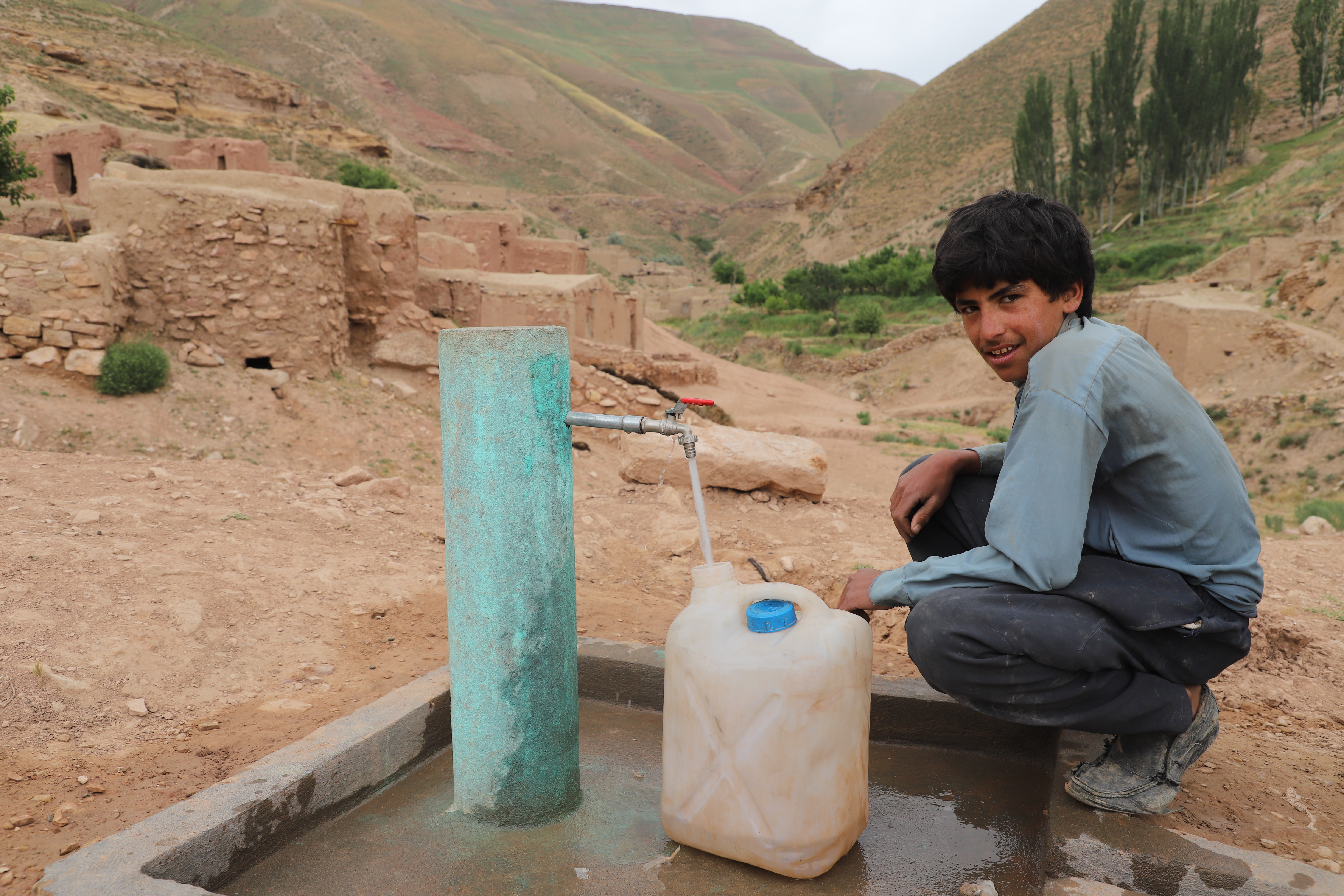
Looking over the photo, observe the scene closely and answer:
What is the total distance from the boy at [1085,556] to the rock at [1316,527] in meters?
5.96

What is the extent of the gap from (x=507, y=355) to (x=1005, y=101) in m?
53.7

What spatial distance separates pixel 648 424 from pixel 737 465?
3544 mm

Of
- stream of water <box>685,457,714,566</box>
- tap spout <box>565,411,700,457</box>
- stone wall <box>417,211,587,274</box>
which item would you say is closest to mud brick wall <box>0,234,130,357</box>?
tap spout <box>565,411,700,457</box>

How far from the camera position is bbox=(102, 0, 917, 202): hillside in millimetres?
59719

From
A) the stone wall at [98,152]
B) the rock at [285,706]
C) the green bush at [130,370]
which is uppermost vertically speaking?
the stone wall at [98,152]

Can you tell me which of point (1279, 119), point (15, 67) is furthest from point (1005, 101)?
point (15, 67)

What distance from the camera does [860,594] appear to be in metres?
1.83

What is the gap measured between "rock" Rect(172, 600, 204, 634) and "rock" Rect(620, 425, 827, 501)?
2679 millimetres

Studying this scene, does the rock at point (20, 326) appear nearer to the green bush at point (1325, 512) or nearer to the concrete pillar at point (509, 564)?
the concrete pillar at point (509, 564)

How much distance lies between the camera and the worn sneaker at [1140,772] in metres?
1.73

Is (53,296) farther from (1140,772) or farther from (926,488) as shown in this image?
(1140,772)

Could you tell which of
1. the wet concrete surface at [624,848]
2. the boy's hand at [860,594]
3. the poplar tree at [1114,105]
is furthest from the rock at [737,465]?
the poplar tree at [1114,105]

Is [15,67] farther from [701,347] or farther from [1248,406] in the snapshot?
[1248,406]

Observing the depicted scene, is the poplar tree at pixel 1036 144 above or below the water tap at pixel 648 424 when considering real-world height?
above
